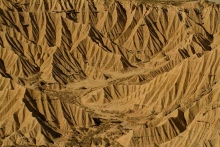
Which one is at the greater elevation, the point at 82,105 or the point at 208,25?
the point at 208,25

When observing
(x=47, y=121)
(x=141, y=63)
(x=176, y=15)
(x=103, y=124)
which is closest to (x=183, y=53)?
(x=141, y=63)

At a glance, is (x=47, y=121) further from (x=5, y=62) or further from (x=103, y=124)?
(x=5, y=62)

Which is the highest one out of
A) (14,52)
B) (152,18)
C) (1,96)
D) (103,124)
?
(152,18)

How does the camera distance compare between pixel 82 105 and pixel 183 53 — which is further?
pixel 183 53

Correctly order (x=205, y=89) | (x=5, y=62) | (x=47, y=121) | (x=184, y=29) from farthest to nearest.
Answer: (x=184, y=29)
(x=5, y=62)
(x=205, y=89)
(x=47, y=121)

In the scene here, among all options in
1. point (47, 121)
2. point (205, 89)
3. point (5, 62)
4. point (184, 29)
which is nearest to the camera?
point (47, 121)

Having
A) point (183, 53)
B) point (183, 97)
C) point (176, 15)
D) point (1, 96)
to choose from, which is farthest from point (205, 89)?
point (176, 15)

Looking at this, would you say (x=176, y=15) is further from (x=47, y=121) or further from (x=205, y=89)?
(x=47, y=121)
